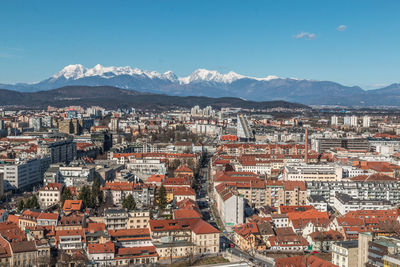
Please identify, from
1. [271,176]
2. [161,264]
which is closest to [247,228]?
[161,264]

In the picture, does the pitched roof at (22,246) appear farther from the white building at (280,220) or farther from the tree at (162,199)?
the white building at (280,220)

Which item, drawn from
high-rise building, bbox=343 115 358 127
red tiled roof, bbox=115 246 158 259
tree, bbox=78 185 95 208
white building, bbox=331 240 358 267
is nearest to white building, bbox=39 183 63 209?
tree, bbox=78 185 95 208

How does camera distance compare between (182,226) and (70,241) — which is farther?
(182,226)

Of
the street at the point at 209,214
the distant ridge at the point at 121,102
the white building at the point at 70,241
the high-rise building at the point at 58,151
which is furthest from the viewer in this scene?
the distant ridge at the point at 121,102

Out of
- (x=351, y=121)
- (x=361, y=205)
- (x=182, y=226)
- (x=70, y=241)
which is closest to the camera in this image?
(x=70, y=241)

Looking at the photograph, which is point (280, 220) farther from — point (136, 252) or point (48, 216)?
point (48, 216)

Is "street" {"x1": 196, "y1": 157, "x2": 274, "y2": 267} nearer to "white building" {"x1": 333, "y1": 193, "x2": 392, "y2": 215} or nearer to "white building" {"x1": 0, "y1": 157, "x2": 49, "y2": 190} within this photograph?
"white building" {"x1": 333, "y1": 193, "x2": 392, "y2": 215}

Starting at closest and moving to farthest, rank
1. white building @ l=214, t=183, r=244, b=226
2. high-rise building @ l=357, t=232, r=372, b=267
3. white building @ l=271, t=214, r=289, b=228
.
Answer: high-rise building @ l=357, t=232, r=372, b=267, white building @ l=271, t=214, r=289, b=228, white building @ l=214, t=183, r=244, b=226

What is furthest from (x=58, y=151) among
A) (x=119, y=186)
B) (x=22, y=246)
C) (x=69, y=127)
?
(x=22, y=246)

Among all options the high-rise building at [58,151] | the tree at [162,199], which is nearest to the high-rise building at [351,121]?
the high-rise building at [58,151]

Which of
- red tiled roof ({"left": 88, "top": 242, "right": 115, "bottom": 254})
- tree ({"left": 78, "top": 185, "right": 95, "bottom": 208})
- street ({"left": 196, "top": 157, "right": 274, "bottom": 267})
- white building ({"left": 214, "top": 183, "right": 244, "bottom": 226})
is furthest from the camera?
tree ({"left": 78, "top": 185, "right": 95, "bottom": 208})

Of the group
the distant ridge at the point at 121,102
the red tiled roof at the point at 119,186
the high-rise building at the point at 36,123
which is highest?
the distant ridge at the point at 121,102
